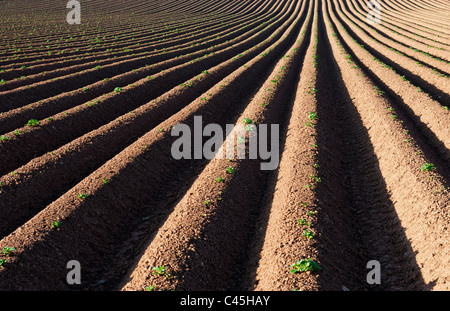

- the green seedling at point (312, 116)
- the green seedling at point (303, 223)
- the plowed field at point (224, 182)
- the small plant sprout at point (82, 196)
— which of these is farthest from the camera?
the green seedling at point (312, 116)

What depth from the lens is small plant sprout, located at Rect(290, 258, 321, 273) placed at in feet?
24.4

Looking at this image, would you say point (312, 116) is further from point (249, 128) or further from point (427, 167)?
point (427, 167)

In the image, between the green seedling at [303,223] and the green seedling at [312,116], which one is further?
the green seedling at [312,116]

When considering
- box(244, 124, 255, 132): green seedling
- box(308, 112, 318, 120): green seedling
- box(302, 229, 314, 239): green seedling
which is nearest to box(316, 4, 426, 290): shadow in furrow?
box(302, 229, 314, 239): green seedling

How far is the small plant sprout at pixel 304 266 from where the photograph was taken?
744cm

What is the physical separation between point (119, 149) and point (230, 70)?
15.1m

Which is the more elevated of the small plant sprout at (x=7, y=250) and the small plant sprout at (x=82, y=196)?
the small plant sprout at (x=82, y=196)

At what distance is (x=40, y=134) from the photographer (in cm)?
1461

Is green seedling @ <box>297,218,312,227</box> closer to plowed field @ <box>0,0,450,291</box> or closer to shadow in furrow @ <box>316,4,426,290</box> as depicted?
plowed field @ <box>0,0,450,291</box>

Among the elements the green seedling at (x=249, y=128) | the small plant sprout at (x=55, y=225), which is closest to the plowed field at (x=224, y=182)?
the small plant sprout at (x=55, y=225)

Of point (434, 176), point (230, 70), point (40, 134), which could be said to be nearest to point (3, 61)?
point (40, 134)

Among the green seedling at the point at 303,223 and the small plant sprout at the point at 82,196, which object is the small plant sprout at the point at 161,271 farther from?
the small plant sprout at the point at 82,196

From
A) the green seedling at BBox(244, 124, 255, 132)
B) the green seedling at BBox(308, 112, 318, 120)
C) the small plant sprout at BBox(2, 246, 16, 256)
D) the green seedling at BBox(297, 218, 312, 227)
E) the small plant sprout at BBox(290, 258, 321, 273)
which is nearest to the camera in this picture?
the small plant sprout at BBox(290, 258, 321, 273)

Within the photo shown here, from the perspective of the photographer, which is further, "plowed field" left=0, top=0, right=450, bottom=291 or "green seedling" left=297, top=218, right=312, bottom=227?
"green seedling" left=297, top=218, right=312, bottom=227
